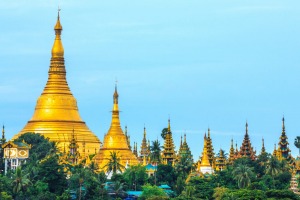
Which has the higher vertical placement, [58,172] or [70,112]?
[70,112]

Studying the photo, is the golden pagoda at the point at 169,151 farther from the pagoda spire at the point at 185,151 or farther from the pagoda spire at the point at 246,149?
the pagoda spire at the point at 246,149

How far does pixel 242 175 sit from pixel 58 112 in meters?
42.0

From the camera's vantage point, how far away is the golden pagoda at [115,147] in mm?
158750

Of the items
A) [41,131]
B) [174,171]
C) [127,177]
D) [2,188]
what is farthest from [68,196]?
[41,131]

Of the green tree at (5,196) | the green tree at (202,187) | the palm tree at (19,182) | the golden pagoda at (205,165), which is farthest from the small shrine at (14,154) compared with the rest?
the green tree at (5,196)

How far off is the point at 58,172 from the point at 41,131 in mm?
40490

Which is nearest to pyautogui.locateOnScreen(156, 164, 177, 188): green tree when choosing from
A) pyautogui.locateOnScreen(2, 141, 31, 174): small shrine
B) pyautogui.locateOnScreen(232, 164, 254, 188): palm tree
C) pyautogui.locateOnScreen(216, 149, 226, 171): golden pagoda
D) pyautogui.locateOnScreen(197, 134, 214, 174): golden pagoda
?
pyautogui.locateOnScreen(232, 164, 254, 188): palm tree

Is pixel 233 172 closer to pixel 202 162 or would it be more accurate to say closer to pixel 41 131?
pixel 202 162

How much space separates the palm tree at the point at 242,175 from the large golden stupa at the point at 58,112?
3463 cm

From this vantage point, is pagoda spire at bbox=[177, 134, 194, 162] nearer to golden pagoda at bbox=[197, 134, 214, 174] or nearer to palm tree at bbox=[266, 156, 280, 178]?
golden pagoda at bbox=[197, 134, 214, 174]

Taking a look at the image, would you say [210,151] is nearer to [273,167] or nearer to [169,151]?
[169,151]

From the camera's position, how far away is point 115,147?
15962 centimetres

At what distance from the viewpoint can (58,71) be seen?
175250 mm

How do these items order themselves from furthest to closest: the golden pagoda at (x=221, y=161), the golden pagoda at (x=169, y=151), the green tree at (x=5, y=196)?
the golden pagoda at (x=221, y=161) < the golden pagoda at (x=169, y=151) < the green tree at (x=5, y=196)
